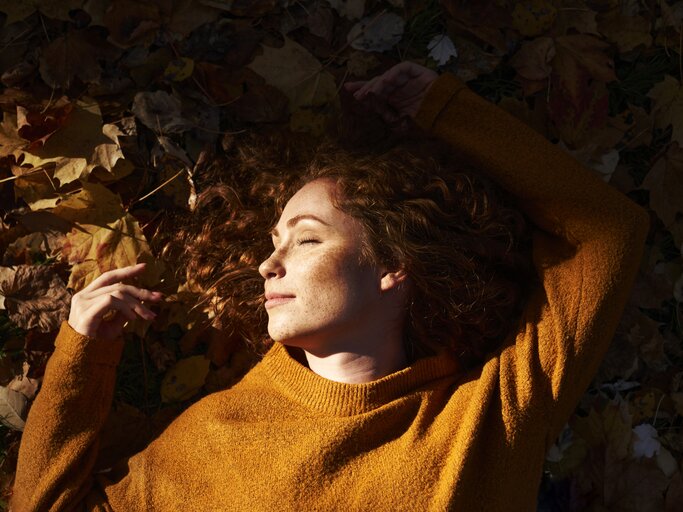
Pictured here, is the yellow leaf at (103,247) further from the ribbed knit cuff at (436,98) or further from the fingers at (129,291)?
the ribbed knit cuff at (436,98)

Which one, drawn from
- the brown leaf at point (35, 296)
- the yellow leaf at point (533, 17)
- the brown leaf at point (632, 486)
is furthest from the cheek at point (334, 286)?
the brown leaf at point (632, 486)

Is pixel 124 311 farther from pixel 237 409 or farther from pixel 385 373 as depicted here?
pixel 385 373

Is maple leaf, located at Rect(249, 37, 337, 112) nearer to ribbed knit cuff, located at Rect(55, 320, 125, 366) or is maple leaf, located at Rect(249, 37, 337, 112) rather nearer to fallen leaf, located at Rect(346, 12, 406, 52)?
fallen leaf, located at Rect(346, 12, 406, 52)

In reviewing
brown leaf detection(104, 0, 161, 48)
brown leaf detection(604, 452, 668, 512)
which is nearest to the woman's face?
brown leaf detection(104, 0, 161, 48)

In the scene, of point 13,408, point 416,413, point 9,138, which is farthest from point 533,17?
point 13,408

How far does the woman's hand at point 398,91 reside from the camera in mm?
2625

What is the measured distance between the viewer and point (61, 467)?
2.41 metres

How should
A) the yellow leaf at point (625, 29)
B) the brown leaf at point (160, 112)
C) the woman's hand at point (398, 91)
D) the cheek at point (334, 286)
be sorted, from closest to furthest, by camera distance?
the cheek at point (334, 286), the woman's hand at point (398, 91), the brown leaf at point (160, 112), the yellow leaf at point (625, 29)

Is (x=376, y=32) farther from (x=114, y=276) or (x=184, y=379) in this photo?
(x=184, y=379)

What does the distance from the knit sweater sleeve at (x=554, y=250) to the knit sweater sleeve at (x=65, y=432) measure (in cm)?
125

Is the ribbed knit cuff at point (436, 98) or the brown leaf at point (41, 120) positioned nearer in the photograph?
the ribbed knit cuff at point (436, 98)

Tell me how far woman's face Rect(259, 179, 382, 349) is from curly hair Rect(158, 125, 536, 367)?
0.06 m

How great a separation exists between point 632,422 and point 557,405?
2.58 ft

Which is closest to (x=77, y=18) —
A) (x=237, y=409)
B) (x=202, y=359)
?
(x=202, y=359)
